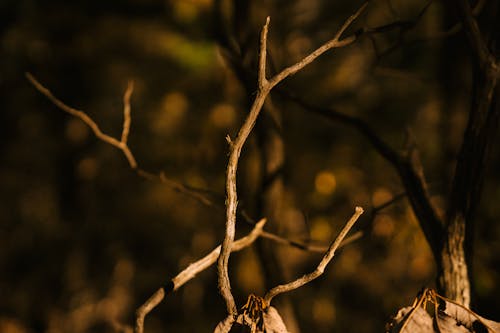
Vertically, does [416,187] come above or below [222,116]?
below

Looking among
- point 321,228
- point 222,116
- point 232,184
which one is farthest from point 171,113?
point 232,184

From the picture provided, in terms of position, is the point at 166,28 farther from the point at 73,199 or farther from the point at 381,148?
the point at 381,148

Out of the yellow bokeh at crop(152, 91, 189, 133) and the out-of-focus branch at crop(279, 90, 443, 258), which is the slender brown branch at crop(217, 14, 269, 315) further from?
the yellow bokeh at crop(152, 91, 189, 133)

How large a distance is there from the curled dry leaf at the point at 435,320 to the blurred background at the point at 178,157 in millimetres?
1254

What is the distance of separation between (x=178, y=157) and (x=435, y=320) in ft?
13.1

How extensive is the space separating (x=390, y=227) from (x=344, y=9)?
1588 millimetres

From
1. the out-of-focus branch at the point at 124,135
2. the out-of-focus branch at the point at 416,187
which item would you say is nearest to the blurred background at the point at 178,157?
the out-of-focus branch at the point at 416,187

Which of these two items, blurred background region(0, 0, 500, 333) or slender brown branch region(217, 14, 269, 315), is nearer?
slender brown branch region(217, 14, 269, 315)

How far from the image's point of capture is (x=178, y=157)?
4.59 metres

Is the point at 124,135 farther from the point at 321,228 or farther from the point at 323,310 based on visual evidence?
the point at 323,310

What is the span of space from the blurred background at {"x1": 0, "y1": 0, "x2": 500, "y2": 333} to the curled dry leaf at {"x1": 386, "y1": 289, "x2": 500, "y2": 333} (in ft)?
4.11

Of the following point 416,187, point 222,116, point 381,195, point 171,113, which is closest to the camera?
point 416,187

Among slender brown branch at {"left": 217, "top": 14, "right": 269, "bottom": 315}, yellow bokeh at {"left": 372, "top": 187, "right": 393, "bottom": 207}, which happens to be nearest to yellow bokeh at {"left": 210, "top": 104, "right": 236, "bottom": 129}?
yellow bokeh at {"left": 372, "top": 187, "right": 393, "bottom": 207}

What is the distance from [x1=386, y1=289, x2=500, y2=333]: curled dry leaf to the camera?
2.42 ft
